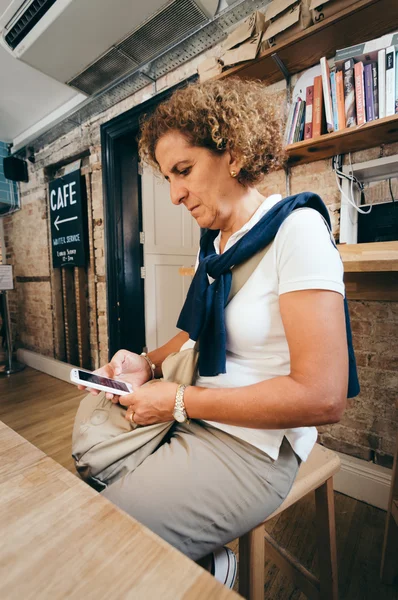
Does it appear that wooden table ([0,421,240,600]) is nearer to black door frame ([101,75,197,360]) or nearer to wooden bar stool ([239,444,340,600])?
wooden bar stool ([239,444,340,600])

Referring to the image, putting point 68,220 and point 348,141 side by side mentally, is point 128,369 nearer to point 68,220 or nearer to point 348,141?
point 348,141

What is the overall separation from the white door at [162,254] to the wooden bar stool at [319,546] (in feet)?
7.40

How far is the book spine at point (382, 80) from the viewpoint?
130cm

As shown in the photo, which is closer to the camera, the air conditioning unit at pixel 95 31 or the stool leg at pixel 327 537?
the stool leg at pixel 327 537

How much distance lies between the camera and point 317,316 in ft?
1.96

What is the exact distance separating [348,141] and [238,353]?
1.31 metres

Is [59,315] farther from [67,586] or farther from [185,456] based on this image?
[67,586]

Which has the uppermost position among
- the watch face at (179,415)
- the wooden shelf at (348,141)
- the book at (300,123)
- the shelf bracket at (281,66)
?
the shelf bracket at (281,66)

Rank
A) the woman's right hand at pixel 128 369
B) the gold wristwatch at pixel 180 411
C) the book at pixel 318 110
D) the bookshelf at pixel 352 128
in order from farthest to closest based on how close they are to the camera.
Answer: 1. the book at pixel 318 110
2. the bookshelf at pixel 352 128
3. the woman's right hand at pixel 128 369
4. the gold wristwatch at pixel 180 411

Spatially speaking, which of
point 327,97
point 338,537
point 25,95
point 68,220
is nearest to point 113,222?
point 68,220

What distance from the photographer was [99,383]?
779 mm

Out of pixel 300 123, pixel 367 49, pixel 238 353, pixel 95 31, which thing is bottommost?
pixel 238 353

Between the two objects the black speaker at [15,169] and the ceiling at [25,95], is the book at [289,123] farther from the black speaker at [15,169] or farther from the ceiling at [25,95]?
the black speaker at [15,169]

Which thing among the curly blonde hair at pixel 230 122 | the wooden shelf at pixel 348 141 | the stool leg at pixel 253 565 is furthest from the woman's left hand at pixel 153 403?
the wooden shelf at pixel 348 141
